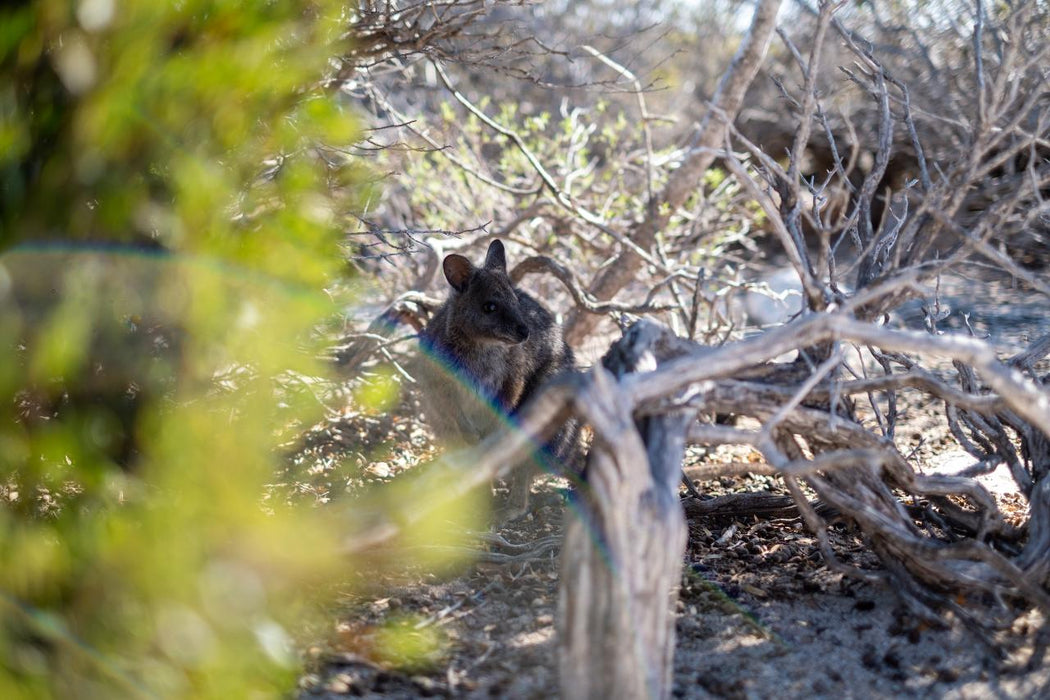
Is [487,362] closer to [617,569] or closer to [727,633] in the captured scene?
[727,633]

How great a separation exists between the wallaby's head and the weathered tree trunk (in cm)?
262

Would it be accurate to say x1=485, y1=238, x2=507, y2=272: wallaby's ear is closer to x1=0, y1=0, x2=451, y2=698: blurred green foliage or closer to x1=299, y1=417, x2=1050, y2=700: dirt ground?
x1=299, y1=417, x2=1050, y2=700: dirt ground

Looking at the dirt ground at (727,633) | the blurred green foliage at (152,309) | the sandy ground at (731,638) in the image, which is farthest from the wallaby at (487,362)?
the blurred green foliage at (152,309)

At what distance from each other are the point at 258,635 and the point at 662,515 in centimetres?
126

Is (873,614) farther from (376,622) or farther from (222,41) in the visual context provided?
(222,41)

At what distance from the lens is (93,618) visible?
2.39 meters

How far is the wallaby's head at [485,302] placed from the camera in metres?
5.56

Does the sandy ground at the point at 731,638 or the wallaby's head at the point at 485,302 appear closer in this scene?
the sandy ground at the point at 731,638

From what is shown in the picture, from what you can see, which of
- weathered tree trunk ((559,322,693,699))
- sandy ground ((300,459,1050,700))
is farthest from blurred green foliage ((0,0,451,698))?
sandy ground ((300,459,1050,700))

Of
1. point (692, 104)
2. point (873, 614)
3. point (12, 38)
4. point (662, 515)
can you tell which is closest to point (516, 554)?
point (873, 614)

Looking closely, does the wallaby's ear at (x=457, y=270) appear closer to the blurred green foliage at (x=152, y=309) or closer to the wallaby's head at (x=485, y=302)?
the wallaby's head at (x=485, y=302)

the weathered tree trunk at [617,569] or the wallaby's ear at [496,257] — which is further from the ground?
the wallaby's ear at [496,257]

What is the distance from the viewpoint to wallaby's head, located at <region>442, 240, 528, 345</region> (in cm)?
556

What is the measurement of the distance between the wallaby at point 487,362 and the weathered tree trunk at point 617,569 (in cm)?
273
